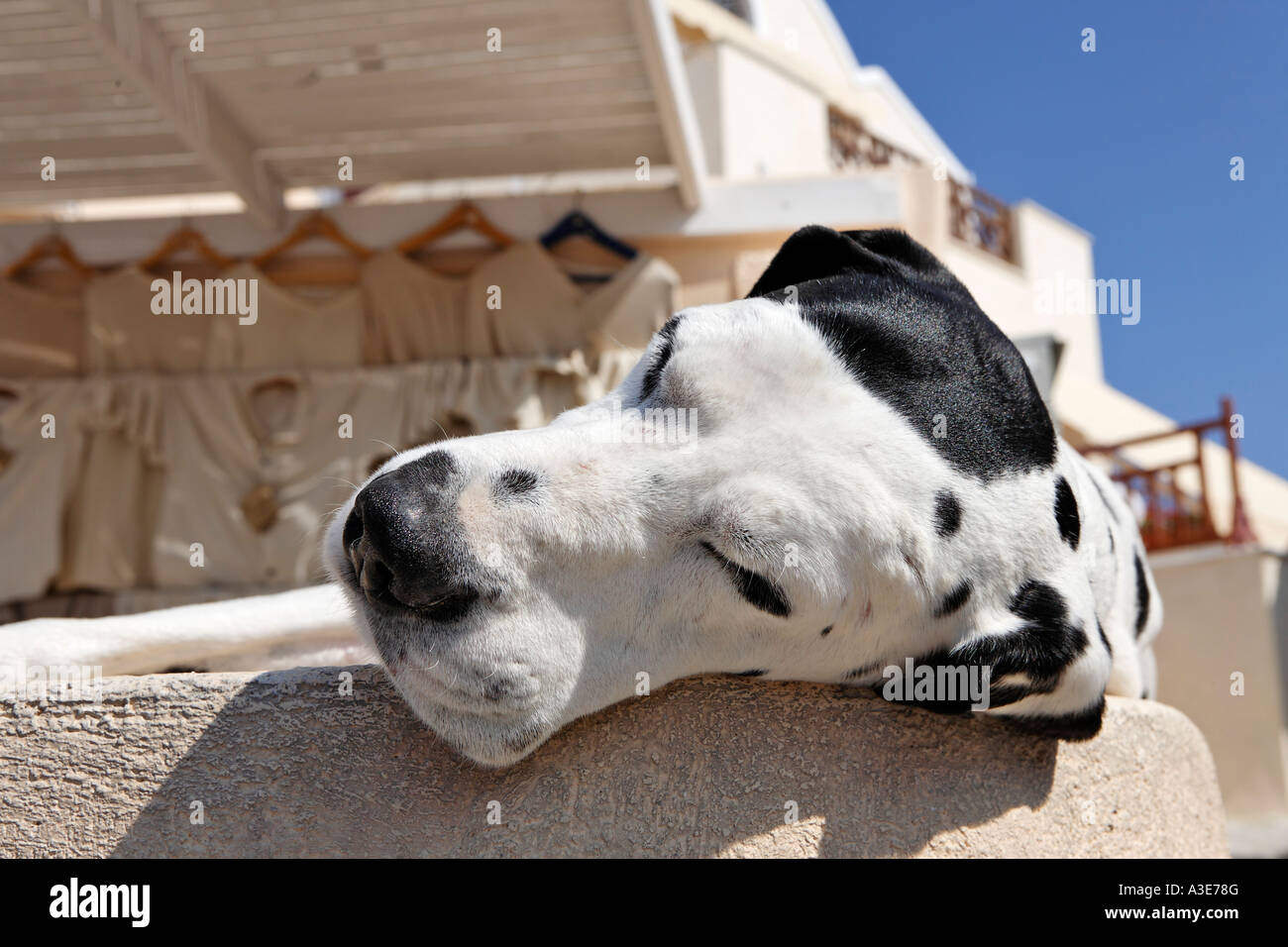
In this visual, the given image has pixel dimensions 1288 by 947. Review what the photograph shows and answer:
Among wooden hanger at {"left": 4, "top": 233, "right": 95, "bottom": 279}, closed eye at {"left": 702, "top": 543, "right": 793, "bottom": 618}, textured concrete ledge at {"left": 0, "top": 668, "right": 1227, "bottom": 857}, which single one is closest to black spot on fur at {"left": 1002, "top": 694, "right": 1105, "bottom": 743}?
textured concrete ledge at {"left": 0, "top": 668, "right": 1227, "bottom": 857}

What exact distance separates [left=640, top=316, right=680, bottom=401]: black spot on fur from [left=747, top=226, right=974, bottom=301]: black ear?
27cm

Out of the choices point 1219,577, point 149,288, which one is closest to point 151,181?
point 149,288

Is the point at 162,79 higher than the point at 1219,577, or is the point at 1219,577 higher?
the point at 162,79

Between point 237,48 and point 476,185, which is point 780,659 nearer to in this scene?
point 237,48


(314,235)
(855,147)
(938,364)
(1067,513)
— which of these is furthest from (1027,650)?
(855,147)

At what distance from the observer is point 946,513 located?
1588 mm

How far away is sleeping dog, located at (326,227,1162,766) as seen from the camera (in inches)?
57.7

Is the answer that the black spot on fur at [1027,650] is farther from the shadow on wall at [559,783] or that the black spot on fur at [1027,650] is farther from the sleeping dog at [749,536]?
the shadow on wall at [559,783]

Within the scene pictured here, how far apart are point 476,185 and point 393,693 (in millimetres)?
6560

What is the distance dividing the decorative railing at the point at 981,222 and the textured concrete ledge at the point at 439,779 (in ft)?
35.1

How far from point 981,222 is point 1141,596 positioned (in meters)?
10.8

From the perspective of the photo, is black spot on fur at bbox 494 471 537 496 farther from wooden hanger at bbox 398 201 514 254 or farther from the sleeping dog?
wooden hanger at bbox 398 201 514 254

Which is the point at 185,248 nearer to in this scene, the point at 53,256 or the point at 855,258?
the point at 53,256

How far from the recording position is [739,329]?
1688 millimetres
